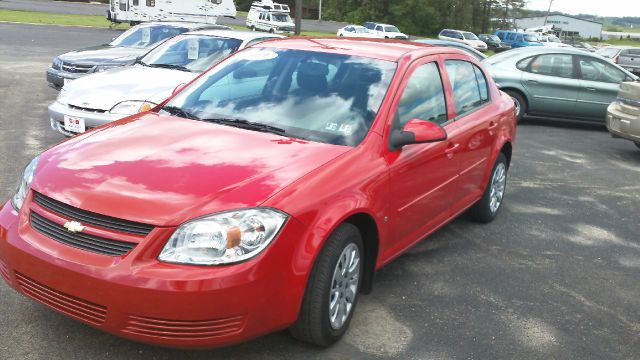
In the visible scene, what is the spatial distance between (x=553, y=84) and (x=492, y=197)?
653cm

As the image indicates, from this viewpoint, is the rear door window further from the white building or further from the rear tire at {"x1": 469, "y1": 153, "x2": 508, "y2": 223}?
the white building

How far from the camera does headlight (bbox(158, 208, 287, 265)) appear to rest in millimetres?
2688

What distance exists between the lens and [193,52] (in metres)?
8.24

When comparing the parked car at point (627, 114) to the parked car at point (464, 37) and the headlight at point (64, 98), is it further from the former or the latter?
the parked car at point (464, 37)

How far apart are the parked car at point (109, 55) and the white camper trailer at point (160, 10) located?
22.1 m

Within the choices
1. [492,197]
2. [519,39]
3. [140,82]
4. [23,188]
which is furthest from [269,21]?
[23,188]

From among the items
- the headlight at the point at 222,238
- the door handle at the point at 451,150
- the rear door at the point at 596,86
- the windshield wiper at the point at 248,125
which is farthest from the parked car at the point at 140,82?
the rear door at the point at 596,86

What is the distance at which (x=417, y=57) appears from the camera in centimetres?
425

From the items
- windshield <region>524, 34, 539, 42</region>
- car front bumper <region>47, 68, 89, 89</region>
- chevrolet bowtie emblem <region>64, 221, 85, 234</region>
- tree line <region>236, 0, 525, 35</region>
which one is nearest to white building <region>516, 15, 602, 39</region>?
tree line <region>236, 0, 525, 35</region>

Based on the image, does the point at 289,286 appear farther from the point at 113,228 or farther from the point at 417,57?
the point at 417,57

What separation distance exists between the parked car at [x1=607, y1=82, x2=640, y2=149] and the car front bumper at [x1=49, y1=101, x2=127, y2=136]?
7051 mm

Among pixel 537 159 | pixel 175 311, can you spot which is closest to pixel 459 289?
pixel 175 311

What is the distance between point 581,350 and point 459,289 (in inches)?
36.2

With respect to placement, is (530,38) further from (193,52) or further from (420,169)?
(420,169)
